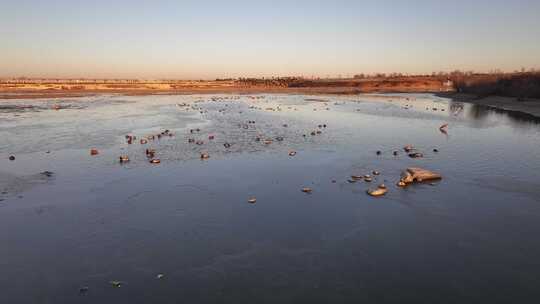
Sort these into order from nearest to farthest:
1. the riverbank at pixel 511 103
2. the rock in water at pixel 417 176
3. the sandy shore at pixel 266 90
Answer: the rock in water at pixel 417 176 < the riverbank at pixel 511 103 < the sandy shore at pixel 266 90

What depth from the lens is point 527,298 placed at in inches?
380

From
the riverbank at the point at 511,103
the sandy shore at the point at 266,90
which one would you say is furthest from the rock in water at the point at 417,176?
the sandy shore at the point at 266,90

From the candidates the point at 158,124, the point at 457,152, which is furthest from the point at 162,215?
the point at 158,124

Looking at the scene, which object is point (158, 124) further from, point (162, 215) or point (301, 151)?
point (162, 215)

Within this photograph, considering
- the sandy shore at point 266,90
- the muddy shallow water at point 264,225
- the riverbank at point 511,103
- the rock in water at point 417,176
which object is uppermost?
the sandy shore at point 266,90

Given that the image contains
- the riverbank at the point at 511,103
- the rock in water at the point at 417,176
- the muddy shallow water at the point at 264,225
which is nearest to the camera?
the muddy shallow water at the point at 264,225

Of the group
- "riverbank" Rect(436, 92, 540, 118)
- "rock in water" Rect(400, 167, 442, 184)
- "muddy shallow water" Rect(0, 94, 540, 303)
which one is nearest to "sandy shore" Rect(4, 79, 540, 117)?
"riverbank" Rect(436, 92, 540, 118)

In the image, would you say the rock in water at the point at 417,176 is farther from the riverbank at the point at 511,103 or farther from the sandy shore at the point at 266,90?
the sandy shore at the point at 266,90

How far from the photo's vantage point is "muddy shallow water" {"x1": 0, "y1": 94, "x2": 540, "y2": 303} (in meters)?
10.1

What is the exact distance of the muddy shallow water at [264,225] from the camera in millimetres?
10133

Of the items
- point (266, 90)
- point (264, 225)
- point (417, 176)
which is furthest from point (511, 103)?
point (266, 90)

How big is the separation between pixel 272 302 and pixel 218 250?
3226 millimetres

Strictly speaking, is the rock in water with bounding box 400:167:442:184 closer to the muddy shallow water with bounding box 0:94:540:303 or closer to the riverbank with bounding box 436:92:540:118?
the muddy shallow water with bounding box 0:94:540:303

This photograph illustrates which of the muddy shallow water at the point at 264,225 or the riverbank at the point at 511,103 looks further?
the riverbank at the point at 511,103
